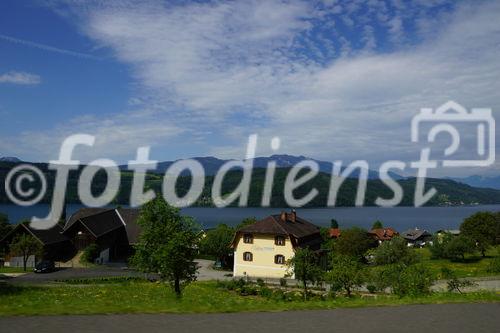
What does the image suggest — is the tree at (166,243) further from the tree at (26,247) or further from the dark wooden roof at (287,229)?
the tree at (26,247)

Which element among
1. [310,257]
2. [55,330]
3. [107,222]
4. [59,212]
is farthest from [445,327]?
[59,212]

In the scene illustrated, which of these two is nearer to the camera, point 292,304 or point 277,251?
point 292,304

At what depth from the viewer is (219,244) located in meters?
68.7

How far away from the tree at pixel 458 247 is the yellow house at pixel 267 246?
3214 centimetres

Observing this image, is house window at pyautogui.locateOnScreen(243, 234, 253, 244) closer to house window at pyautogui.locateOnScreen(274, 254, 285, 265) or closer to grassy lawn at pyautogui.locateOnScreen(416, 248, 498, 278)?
house window at pyautogui.locateOnScreen(274, 254, 285, 265)

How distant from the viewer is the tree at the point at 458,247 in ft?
259

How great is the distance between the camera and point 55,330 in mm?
10828

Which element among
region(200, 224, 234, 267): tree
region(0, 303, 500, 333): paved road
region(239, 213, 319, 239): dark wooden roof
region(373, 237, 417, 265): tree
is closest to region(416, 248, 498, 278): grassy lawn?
region(373, 237, 417, 265): tree

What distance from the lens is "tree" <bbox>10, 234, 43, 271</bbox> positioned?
57466 mm

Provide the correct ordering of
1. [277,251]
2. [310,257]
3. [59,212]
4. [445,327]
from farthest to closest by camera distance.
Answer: [59,212] < [277,251] < [310,257] < [445,327]

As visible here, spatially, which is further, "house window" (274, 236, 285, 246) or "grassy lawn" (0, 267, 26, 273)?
"house window" (274, 236, 285, 246)

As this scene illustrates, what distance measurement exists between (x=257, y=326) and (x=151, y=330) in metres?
2.83

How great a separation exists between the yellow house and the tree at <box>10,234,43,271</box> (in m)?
27.1

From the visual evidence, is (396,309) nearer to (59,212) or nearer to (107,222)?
(107,222)
